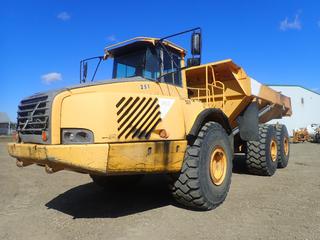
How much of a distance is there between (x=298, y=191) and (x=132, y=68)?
365 centimetres

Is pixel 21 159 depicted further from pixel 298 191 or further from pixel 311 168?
pixel 311 168

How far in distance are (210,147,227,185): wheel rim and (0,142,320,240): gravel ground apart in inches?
16.0

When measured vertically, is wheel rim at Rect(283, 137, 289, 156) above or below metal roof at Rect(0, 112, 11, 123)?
below

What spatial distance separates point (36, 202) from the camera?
595 cm

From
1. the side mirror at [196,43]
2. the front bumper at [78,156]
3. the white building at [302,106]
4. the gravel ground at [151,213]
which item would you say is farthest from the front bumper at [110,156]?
the white building at [302,106]

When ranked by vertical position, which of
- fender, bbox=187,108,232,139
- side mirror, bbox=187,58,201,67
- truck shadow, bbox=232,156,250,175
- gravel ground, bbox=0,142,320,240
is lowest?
gravel ground, bbox=0,142,320,240

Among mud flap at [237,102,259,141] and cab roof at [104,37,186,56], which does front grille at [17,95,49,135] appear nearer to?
cab roof at [104,37,186,56]

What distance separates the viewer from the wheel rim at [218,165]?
5.41 m

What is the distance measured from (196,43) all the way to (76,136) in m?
2.00

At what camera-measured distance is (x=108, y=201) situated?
586cm

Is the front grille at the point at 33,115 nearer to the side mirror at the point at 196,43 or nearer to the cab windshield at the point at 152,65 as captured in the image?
the cab windshield at the point at 152,65

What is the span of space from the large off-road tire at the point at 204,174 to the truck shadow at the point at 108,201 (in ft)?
2.20

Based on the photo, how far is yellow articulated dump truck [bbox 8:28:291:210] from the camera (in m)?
4.09

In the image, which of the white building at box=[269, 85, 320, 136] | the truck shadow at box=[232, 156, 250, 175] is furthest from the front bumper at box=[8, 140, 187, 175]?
the white building at box=[269, 85, 320, 136]
